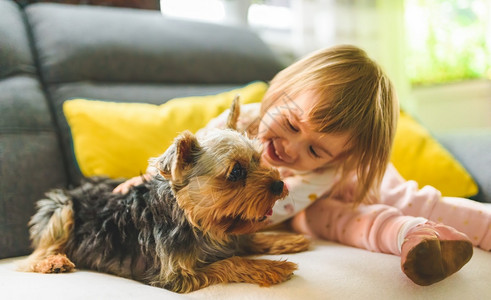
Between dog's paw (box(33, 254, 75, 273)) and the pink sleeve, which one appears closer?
dog's paw (box(33, 254, 75, 273))

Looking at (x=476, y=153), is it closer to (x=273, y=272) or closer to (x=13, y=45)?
(x=273, y=272)

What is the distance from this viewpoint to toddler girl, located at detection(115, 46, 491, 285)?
1.23m

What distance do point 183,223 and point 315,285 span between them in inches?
14.0

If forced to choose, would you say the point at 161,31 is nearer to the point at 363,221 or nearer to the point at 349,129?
the point at 349,129

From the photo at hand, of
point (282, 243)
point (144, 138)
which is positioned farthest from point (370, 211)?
point (144, 138)

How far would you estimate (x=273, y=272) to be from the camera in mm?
1024

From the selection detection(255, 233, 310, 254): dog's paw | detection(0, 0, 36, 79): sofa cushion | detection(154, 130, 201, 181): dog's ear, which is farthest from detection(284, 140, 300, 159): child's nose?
detection(0, 0, 36, 79): sofa cushion

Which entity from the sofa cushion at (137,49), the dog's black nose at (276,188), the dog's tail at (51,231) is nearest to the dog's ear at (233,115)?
the dog's black nose at (276,188)

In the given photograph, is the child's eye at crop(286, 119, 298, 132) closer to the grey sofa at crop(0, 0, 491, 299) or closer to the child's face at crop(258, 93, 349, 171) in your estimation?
the child's face at crop(258, 93, 349, 171)

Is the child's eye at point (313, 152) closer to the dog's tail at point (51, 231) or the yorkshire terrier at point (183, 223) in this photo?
the yorkshire terrier at point (183, 223)

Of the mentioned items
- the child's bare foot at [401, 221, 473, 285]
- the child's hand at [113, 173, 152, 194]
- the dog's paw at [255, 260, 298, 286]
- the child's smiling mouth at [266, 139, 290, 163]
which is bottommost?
the dog's paw at [255, 260, 298, 286]

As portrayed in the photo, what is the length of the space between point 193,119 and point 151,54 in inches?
20.8

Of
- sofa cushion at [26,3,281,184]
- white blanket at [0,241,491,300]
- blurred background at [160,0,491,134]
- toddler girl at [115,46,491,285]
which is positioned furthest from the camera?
blurred background at [160,0,491,134]

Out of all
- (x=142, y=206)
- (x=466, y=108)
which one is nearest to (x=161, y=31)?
(x=142, y=206)
